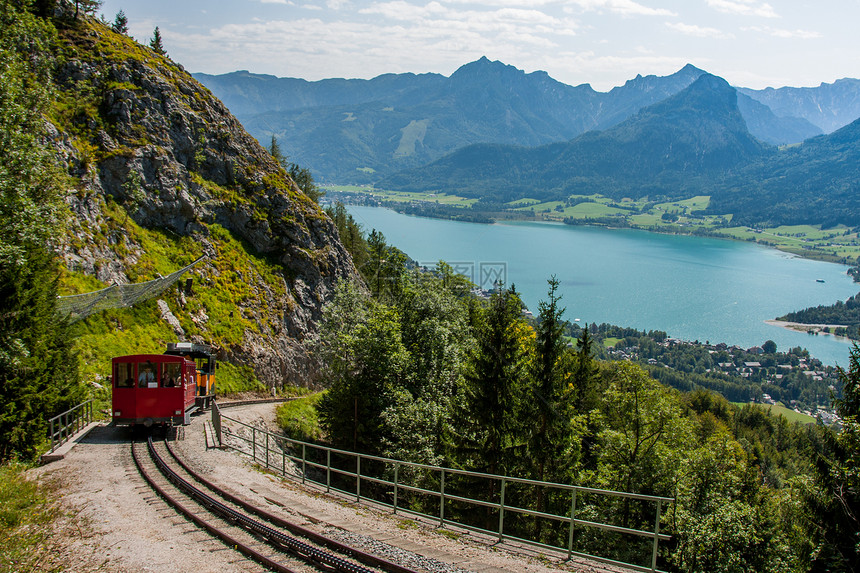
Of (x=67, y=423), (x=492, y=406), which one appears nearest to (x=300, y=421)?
(x=67, y=423)

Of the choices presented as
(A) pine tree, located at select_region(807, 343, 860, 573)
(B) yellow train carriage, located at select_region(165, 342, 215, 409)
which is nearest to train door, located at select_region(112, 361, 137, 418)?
(B) yellow train carriage, located at select_region(165, 342, 215, 409)

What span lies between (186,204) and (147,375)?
21.4 m

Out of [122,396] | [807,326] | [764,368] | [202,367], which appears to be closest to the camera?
[122,396]

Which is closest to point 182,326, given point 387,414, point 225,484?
point 387,414

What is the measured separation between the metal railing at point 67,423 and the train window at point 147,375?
1797mm

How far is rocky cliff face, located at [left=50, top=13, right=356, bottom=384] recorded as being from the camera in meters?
30.3

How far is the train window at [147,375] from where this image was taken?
17750mm

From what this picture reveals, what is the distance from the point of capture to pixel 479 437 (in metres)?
19.6

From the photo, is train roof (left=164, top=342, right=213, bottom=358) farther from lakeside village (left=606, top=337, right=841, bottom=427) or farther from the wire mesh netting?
lakeside village (left=606, top=337, right=841, bottom=427)

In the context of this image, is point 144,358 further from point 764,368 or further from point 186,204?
point 764,368

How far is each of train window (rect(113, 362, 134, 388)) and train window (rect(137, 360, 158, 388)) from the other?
0.22m

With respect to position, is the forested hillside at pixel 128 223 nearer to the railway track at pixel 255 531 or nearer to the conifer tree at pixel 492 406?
the railway track at pixel 255 531

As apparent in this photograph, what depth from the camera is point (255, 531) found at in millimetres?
9719

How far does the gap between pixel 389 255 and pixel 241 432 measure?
97.6ft
